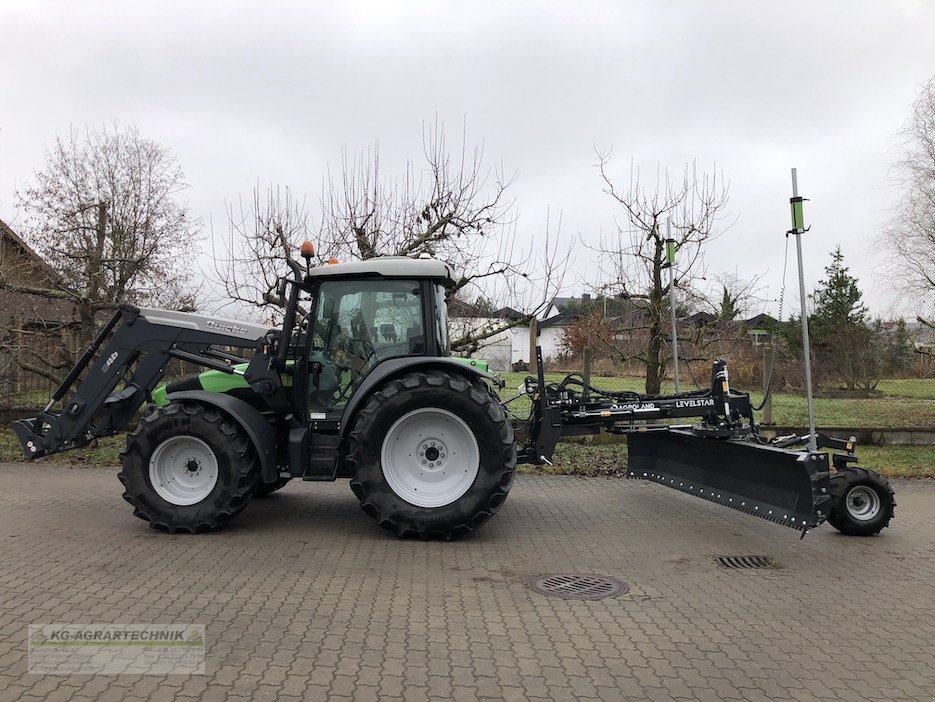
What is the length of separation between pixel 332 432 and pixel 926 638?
15.2 ft

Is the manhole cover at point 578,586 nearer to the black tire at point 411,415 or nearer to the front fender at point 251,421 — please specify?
the black tire at point 411,415

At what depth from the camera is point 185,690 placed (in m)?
3.34

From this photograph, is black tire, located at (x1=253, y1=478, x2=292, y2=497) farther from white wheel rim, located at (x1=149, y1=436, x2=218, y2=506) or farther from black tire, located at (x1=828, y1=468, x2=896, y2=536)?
black tire, located at (x1=828, y1=468, x2=896, y2=536)

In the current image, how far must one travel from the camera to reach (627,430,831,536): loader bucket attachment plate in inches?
222

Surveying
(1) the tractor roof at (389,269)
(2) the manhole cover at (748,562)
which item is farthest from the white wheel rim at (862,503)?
(1) the tractor roof at (389,269)

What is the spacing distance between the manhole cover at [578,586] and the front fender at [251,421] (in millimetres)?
2562

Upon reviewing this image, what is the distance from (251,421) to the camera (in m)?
6.29

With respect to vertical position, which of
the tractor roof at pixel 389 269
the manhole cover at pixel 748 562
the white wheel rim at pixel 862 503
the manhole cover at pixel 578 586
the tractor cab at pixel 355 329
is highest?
the tractor roof at pixel 389 269

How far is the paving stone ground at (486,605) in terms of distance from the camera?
11.5ft

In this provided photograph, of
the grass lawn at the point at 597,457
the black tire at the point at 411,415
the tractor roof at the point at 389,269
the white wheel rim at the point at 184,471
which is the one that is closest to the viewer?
the black tire at the point at 411,415

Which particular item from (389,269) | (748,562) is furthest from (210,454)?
(748,562)

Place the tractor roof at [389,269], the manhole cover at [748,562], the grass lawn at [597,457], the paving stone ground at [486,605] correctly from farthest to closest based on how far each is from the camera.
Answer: the grass lawn at [597,457] < the tractor roof at [389,269] < the manhole cover at [748,562] < the paving stone ground at [486,605]

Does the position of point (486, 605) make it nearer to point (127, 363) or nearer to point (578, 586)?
point (578, 586)

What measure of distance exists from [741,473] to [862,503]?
3.78 feet
